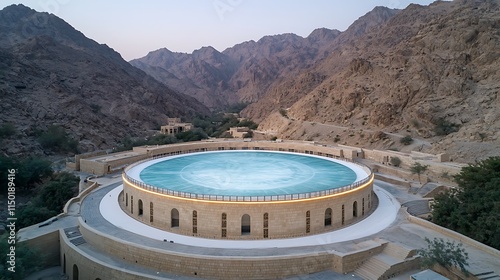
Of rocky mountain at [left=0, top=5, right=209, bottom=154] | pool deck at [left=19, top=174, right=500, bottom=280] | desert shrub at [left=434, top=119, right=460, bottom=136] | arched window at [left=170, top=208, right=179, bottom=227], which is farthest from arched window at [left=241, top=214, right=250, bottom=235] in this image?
rocky mountain at [left=0, top=5, right=209, bottom=154]

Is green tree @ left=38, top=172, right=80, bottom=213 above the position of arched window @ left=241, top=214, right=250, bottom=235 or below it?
below

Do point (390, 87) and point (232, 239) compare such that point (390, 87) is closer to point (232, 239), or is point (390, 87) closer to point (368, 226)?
point (368, 226)

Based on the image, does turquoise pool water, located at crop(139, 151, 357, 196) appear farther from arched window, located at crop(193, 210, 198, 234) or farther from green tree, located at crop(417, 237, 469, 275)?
green tree, located at crop(417, 237, 469, 275)

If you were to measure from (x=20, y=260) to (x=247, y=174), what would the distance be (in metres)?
15.4

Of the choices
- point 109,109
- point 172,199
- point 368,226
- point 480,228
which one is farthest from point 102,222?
point 109,109

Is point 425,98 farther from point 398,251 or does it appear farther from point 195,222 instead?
point 195,222

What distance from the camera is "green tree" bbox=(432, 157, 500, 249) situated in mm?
18734

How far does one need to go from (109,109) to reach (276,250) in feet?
240

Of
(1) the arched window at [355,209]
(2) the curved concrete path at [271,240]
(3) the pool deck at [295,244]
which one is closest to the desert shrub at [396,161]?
(2) the curved concrete path at [271,240]

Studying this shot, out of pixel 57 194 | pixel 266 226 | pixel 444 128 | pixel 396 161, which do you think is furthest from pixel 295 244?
pixel 444 128

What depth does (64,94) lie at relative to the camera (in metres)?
71.8

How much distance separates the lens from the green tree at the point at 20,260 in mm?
15712

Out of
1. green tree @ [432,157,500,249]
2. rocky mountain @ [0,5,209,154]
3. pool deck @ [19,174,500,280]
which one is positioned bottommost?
pool deck @ [19,174,500,280]

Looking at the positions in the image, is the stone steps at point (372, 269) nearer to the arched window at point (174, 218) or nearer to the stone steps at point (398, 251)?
the stone steps at point (398, 251)
